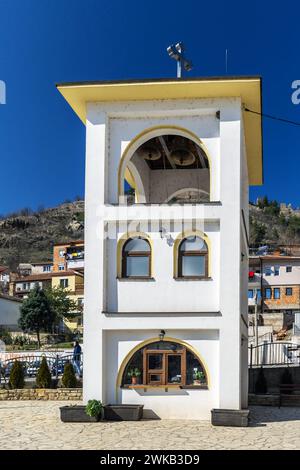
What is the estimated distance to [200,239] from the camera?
16969mm

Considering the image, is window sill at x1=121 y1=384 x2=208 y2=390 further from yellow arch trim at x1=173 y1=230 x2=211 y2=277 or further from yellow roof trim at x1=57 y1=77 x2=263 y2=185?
yellow roof trim at x1=57 y1=77 x2=263 y2=185

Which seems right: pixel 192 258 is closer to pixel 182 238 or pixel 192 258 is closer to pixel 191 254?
pixel 191 254

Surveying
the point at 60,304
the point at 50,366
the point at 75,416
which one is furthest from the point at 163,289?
the point at 60,304

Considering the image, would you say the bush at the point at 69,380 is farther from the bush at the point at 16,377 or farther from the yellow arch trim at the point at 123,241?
the yellow arch trim at the point at 123,241

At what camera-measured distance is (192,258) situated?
17.0 meters

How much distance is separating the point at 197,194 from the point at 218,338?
7.11 metres

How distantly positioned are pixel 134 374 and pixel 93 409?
1412 millimetres

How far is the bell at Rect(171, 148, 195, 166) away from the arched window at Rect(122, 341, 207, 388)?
6.40 m

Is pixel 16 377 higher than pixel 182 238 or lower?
lower

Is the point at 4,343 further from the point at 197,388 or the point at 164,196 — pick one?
the point at 197,388

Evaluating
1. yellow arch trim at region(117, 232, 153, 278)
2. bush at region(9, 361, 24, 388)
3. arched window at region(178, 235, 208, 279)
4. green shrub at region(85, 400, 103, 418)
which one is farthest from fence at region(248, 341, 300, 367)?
green shrub at region(85, 400, 103, 418)

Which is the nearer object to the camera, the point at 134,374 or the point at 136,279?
the point at 134,374

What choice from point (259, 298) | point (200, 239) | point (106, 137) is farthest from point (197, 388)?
point (259, 298)

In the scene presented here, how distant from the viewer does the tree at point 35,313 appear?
5869 cm
